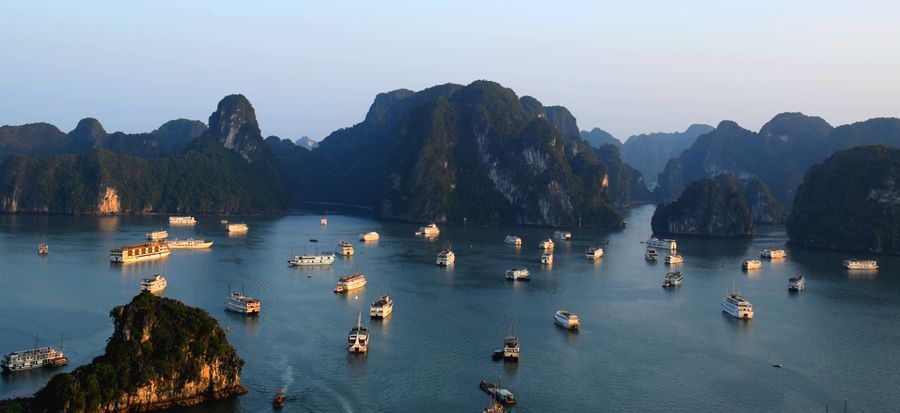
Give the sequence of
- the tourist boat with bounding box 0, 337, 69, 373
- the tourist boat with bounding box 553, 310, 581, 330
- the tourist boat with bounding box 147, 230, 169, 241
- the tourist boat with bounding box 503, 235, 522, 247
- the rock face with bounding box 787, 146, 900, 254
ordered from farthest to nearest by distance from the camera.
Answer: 1. the tourist boat with bounding box 503, 235, 522, 247
2. the rock face with bounding box 787, 146, 900, 254
3. the tourist boat with bounding box 147, 230, 169, 241
4. the tourist boat with bounding box 553, 310, 581, 330
5. the tourist boat with bounding box 0, 337, 69, 373

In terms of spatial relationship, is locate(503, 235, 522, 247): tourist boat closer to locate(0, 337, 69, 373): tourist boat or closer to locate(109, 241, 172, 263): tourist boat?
locate(109, 241, 172, 263): tourist boat

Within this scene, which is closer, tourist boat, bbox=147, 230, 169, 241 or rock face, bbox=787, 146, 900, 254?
tourist boat, bbox=147, 230, 169, 241

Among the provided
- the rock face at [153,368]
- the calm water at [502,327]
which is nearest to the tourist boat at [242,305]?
the calm water at [502,327]

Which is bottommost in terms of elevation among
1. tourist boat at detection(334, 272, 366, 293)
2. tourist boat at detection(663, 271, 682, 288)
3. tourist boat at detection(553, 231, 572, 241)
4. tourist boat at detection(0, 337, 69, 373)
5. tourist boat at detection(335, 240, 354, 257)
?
tourist boat at detection(0, 337, 69, 373)

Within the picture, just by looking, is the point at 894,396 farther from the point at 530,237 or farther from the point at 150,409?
the point at 530,237

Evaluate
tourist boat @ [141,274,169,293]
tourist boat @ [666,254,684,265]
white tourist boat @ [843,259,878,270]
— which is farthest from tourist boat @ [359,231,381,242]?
white tourist boat @ [843,259,878,270]

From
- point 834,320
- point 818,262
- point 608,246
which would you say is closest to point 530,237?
point 608,246
